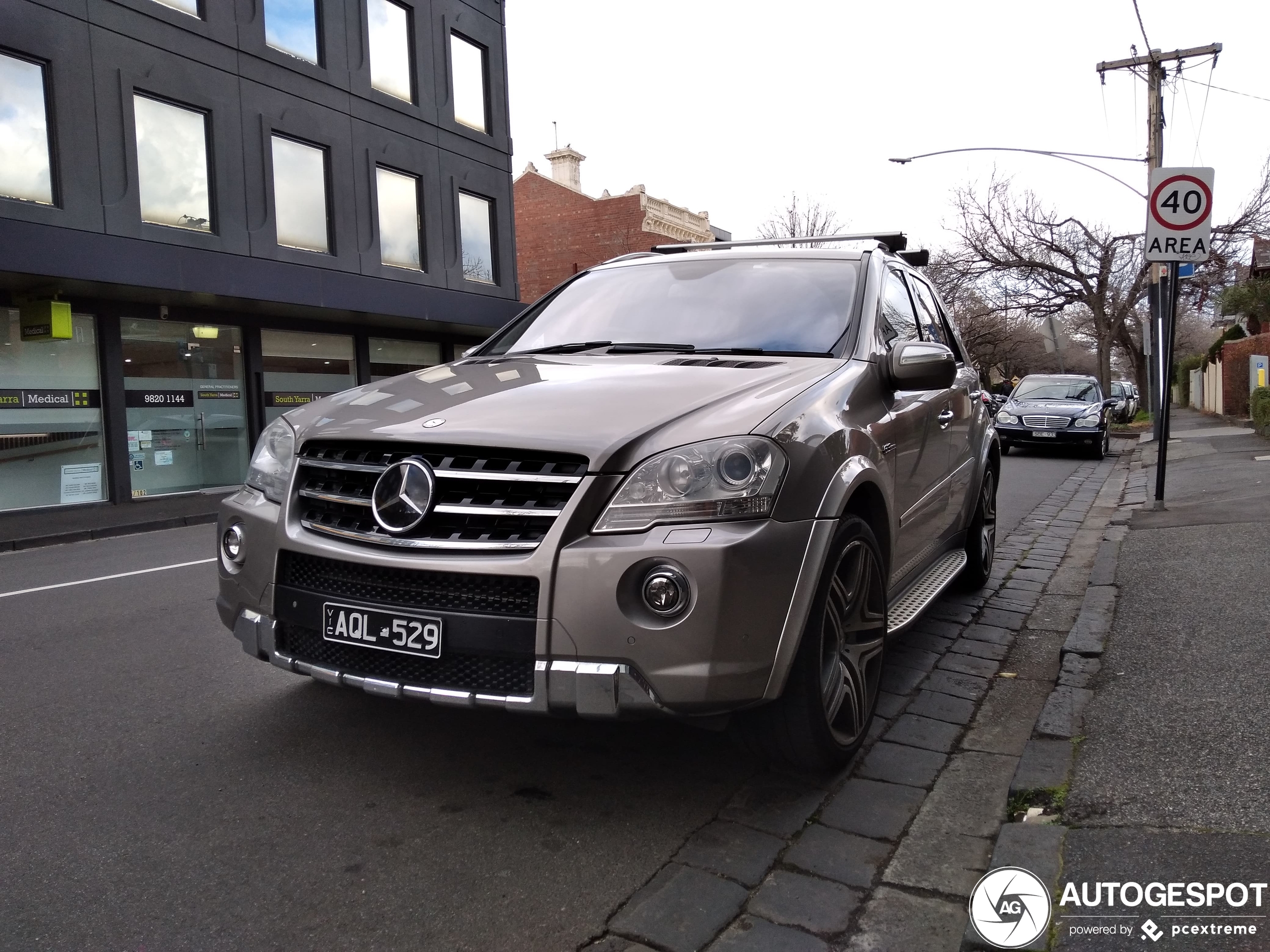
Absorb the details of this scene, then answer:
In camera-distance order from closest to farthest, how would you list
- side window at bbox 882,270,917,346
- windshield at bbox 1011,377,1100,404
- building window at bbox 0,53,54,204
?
side window at bbox 882,270,917,346, building window at bbox 0,53,54,204, windshield at bbox 1011,377,1100,404

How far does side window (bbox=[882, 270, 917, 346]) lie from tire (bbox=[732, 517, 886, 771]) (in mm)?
1140

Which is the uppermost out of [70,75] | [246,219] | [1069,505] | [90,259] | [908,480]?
[70,75]

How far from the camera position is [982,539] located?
6.08m

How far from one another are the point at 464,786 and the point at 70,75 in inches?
570

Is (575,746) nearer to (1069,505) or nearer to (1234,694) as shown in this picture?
(1234,694)

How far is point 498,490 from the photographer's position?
2822mm

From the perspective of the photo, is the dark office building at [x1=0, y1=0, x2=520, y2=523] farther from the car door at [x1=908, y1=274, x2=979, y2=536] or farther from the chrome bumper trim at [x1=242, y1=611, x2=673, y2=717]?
the chrome bumper trim at [x1=242, y1=611, x2=673, y2=717]

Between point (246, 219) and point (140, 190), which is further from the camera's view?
point (246, 219)

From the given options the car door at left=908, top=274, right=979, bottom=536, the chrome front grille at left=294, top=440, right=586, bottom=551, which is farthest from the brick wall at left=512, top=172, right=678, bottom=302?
the chrome front grille at left=294, top=440, right=586, bottom=551

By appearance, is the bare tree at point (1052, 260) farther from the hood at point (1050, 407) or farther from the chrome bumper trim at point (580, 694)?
the chrome bumper trim at point (580, 694)

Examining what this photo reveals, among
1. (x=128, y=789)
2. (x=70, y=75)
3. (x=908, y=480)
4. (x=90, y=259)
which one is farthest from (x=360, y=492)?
(x=70, y=75)

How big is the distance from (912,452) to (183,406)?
1512cm

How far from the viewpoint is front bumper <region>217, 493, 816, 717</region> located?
2.64m

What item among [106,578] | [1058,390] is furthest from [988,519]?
[1058,390]
